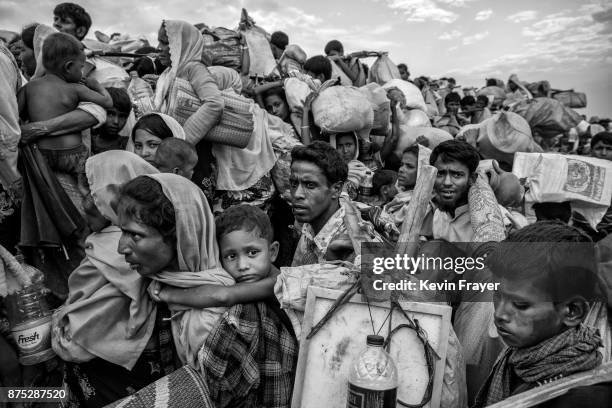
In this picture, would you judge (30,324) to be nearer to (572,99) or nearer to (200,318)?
(200,318)

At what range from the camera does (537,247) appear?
62.5 inches

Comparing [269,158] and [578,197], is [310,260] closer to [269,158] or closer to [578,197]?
[269,158]

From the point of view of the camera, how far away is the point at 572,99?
1207cm

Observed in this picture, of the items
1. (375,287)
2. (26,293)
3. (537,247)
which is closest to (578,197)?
(537,247)

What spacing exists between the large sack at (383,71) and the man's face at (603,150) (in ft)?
10.5

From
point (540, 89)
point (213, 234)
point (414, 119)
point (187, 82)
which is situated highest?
point (540, 89)

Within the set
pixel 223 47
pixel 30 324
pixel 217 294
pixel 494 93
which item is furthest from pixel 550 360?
pixel 494 93

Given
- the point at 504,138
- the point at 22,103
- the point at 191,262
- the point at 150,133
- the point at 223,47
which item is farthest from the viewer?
the point at 223,47

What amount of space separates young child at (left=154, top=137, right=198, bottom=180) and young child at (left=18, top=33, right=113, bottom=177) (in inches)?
20.4

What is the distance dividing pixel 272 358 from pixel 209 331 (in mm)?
271

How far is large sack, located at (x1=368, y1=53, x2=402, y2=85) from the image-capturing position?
7828 millimetres

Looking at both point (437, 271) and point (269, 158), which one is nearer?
point (437, 271)

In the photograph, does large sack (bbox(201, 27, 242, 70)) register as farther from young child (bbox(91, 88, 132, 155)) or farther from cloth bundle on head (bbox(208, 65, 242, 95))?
young child (bbox(91, 88, 132, 155))

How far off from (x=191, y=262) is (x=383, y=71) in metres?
6.70
